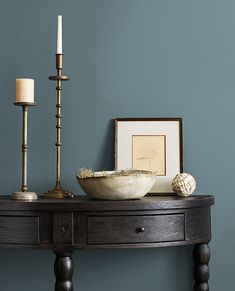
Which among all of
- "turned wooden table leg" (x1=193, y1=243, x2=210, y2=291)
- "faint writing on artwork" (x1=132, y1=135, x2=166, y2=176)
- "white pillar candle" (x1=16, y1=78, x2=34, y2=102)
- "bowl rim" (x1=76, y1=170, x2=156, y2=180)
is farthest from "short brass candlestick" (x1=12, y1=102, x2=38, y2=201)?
"turned wooden table leg" (x1=193, y1=243, x2=210, y2=291)

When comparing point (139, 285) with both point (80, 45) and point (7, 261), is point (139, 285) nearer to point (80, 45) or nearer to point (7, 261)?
point (7, 261)

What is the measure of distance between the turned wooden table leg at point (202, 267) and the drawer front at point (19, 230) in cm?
64

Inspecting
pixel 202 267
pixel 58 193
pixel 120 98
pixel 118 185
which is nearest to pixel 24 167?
pixel 58 193

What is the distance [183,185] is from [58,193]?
18.2 inches

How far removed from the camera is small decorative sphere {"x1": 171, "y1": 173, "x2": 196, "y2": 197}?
2234mm

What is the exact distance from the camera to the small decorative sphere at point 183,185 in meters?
2.23

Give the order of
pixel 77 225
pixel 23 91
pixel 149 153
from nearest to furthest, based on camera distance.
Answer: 1. pixel 77 225
2. pixel 23 91
3. pixel 149 153

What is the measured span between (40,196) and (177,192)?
0.52m

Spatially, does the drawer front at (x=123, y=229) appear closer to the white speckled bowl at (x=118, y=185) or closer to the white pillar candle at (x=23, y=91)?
the white speckled bowl at (x=118, y=185)

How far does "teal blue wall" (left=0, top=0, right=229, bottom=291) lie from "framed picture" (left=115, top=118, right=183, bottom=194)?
43mm

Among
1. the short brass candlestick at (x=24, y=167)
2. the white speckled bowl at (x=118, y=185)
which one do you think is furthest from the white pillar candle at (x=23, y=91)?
the white speckled bowl at (x=118, y=185)

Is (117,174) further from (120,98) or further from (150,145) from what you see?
(120,98)

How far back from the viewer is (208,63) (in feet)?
8.15

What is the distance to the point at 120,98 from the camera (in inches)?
97.5
